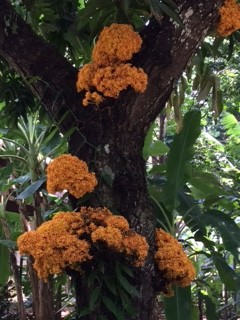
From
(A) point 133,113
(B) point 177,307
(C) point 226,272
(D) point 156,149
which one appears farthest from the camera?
(D) point 156,149

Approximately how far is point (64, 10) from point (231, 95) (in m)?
3.43

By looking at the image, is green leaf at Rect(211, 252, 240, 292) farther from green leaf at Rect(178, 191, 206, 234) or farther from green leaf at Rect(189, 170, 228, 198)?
green leaf at Rect(189, 170, 228, 198)

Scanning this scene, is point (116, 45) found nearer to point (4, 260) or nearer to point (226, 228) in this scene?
point (226, 228)

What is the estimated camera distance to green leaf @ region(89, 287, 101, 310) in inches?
44.4

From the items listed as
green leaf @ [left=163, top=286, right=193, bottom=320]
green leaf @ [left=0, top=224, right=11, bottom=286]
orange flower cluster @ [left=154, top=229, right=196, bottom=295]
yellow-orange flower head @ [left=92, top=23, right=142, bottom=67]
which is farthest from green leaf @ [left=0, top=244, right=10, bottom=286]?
yellow-orange flower head @ [left=92, top=23, right=142, bottom=67]

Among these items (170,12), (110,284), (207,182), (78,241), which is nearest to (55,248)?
(78,241)

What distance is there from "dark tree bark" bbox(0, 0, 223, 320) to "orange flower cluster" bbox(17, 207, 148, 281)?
0.24ft

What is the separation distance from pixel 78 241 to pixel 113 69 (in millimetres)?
465

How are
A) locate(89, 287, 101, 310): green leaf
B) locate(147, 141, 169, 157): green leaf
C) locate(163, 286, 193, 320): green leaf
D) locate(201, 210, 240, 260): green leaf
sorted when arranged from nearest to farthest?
locate(89, 287, 101, 310): green leaf < locate(163, 286, 193, 320): green leaf < locate(201, 210, 240, 260): green leaf < locate(147, 141, 169, 157): green leaf

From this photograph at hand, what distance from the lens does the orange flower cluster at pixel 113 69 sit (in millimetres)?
1242

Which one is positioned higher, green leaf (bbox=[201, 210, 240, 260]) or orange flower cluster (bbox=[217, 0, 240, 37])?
orange flower cluster (bbox=[217, 0, 240, 37])

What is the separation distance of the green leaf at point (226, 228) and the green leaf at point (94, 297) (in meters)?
0.80

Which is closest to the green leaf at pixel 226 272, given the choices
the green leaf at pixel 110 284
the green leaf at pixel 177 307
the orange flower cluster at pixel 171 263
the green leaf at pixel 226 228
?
the green leaf at pixel 226 228

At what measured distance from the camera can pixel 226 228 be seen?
6.08ft
